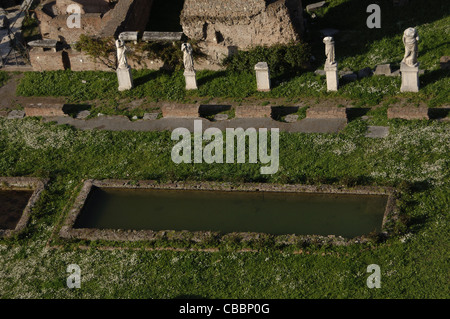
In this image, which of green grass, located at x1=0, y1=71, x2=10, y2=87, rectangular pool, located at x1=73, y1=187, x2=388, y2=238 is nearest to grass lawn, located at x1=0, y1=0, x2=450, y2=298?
rectangular pool, located at x1=73, y1=187, x2=388, y2=238

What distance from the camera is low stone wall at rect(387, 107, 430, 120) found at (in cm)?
2389

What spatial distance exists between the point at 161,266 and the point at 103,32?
10645mm

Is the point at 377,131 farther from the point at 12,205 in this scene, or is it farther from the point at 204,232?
the point at 12,205

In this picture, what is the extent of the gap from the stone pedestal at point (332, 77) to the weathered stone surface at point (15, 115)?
967cm

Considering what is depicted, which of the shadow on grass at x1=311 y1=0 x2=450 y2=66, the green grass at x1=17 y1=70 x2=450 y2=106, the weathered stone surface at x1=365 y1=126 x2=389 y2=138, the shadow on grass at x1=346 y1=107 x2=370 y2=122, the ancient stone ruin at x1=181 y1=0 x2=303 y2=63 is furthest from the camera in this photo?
the shadow on grass at x1=311 y1=0 x2=450 y2=66

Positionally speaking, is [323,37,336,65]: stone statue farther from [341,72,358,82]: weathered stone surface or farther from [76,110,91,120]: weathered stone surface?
[76,110,91,120]: weathered stone surface

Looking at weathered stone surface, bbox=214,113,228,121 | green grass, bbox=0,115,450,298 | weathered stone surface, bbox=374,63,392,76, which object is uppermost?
weathered stone surface, bbox=374,63,392,76

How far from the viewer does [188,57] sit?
26.5 metres

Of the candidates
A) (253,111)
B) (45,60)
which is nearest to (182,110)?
(253,111)

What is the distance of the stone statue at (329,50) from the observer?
25281mm

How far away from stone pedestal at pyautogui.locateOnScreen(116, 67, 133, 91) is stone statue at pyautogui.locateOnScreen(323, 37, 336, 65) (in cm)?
637

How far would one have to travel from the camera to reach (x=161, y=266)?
20.6 meters
